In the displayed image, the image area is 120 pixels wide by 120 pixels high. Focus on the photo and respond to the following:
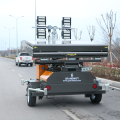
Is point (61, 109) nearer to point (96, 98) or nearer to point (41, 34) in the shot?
point (96, 98)

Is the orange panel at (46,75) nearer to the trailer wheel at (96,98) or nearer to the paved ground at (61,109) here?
the paved ground at (61,109)

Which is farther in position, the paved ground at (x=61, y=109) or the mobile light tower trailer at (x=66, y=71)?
the mobile light tower trailer at (x=66, y=71)

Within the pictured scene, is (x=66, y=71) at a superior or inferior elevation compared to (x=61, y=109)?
superior

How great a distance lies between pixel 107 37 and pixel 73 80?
15.6 metres

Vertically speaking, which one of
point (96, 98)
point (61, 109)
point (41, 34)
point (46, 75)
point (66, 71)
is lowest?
point (61, 109)

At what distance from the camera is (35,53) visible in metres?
7.11

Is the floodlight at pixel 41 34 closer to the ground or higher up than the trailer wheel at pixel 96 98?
higher up

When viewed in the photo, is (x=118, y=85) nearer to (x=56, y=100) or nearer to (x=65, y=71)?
(x=56, y=100)

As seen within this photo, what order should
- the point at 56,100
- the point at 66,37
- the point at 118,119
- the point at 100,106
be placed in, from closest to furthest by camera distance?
1. the point at 118,119
2. the point at 100,106
3. the point at 56,100
4. the point at 66,37

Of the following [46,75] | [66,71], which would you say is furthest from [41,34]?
[66,71]

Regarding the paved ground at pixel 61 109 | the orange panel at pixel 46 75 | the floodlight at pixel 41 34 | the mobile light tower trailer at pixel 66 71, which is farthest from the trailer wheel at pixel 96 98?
the floodlight at pixel 41 34

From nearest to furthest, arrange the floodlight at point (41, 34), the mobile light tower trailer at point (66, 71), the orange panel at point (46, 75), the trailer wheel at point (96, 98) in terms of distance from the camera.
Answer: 1. the mobile light tower trailer at point (66, 71)
2. the orange panel at point (46, 75)
3. the trailer wheel at point (96, 98)
4. the floodlight at point (41, 34)

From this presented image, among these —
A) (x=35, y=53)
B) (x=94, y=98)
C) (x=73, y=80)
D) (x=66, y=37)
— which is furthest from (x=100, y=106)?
(x=66, y=37)

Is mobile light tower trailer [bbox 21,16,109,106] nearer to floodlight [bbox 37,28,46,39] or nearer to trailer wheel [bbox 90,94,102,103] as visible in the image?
trailer wheel [bbox 90,94,102,103]
